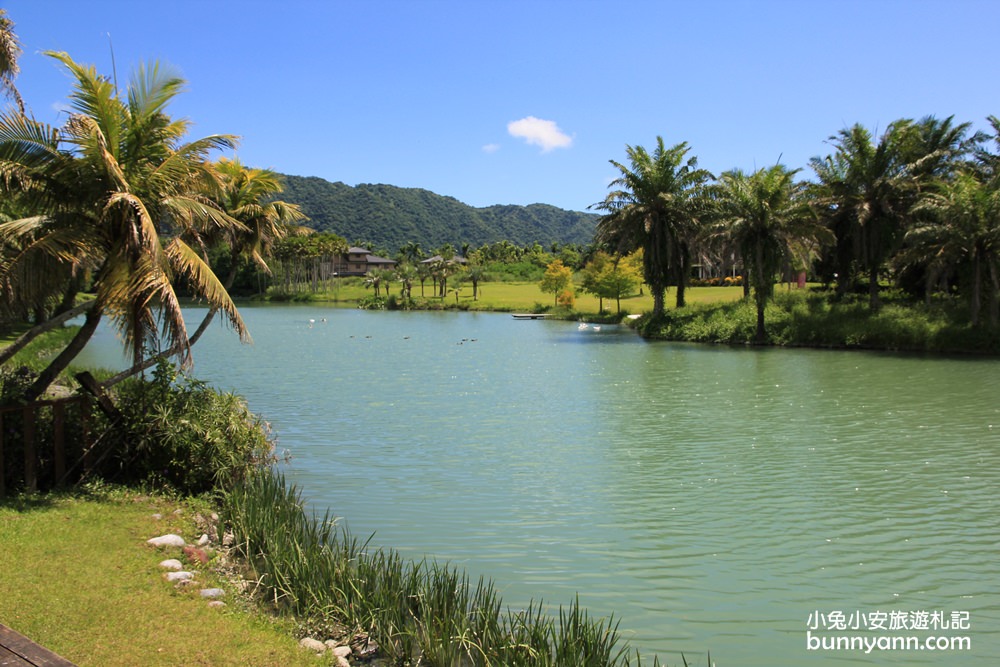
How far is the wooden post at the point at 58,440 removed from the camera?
9337mm

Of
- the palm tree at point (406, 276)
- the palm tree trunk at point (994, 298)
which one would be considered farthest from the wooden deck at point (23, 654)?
the palm tree at point (406, 276)

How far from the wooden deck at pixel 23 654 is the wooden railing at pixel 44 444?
488cm

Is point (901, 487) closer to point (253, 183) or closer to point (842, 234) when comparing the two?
point (253, 183)

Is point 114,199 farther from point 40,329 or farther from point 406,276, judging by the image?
point 406,276

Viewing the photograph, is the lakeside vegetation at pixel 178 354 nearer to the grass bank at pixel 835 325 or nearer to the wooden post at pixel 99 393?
the wooden post at pixel 99 393

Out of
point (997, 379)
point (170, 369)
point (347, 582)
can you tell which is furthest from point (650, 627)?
point (997, 379)

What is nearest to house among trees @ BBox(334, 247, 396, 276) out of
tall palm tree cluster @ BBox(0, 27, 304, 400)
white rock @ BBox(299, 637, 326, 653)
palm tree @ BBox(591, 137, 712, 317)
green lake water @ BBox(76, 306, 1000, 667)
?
palm tree @ BBox(591, 137, 712, 317)

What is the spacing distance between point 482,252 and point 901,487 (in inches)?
5130

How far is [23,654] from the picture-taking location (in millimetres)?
4508

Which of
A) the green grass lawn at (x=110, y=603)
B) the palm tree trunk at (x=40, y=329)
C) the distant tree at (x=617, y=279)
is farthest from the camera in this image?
the distant tree at (x=617, y=279)

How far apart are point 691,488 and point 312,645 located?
7299 mm

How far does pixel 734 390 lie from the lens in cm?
2212

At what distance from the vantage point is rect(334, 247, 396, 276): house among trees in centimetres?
13700

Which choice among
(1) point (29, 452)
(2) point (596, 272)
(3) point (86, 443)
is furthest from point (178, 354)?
(2) point (596, 272)
